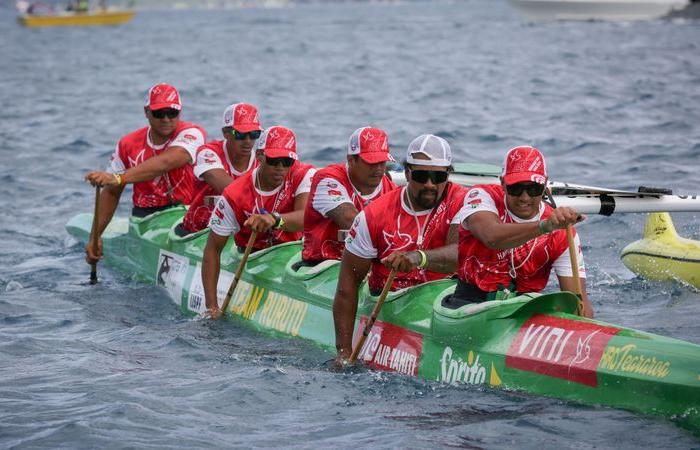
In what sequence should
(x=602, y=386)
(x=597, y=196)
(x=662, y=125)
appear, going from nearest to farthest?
(x=602, y=386) → (x=597, y=196) → (x=662, y=125)

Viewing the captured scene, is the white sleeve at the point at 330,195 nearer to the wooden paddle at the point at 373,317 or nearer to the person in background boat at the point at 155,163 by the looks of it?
the wooden paddle at the point at 373,317

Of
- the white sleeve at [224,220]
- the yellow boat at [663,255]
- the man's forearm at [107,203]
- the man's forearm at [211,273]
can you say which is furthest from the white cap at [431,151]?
the man's forearm at [107,203]

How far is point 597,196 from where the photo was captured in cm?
1101

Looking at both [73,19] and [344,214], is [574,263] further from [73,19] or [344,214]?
[73,19]

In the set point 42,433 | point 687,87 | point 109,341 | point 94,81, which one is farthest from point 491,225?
point 94,81

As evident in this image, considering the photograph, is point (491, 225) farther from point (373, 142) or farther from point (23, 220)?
point (23, 220)

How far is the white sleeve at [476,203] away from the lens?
866 centimetres

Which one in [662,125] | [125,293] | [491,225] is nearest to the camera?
[491,225]

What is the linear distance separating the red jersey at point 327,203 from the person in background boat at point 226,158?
1772mm

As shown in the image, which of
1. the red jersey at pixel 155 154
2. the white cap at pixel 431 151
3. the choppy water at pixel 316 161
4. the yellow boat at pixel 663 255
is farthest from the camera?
the red jersey at pixel 155 154

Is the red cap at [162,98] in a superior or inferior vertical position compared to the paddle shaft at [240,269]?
superior

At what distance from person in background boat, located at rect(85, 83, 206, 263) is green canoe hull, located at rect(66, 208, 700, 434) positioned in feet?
7.60

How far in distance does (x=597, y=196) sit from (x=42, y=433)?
5.45 metres

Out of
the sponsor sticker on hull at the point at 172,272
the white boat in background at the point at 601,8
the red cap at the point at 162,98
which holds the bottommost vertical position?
the sponsor sticker on hull at the point at 172,272
